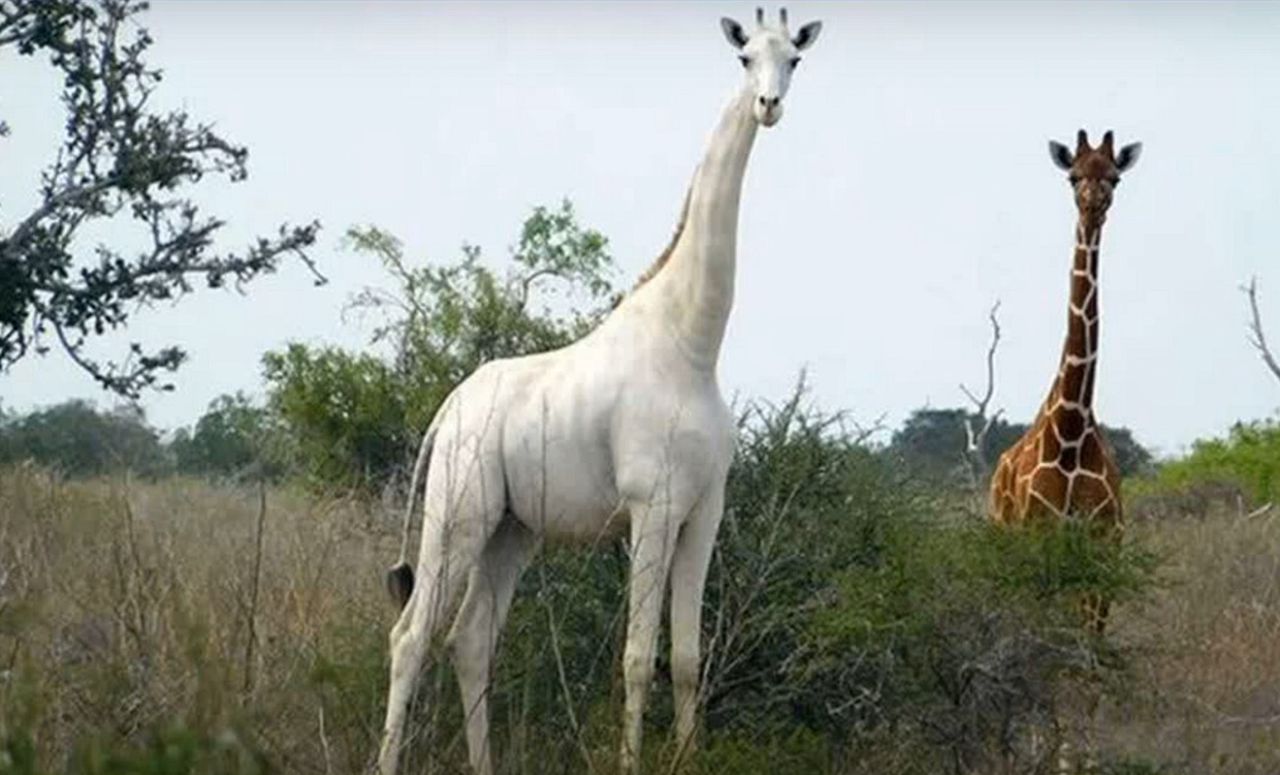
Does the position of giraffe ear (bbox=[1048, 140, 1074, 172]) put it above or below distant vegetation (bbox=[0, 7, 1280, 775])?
above

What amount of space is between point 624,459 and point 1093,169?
346 centimetres

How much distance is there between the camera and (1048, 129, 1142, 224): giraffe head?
37.0 ft

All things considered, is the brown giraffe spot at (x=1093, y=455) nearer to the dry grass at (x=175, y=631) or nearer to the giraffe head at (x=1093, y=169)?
the giraffe head at (x=1093, y=169)

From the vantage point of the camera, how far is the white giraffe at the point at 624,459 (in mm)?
8555

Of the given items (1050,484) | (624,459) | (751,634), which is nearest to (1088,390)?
(1050,484)

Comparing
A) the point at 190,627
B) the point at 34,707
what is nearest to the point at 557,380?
the point at 190,627

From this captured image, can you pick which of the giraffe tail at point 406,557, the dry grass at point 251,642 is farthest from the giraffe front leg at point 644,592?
the giraffe tail at point 406,557

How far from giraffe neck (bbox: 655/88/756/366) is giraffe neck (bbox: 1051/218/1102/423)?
3243 mm

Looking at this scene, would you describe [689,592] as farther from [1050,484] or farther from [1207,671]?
[1207,671]

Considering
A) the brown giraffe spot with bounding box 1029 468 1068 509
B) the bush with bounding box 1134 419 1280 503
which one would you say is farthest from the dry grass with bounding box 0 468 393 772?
the bush with bounding box 1134 419 1280 503

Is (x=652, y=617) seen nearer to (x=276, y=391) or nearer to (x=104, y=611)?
(x=104, y=611)

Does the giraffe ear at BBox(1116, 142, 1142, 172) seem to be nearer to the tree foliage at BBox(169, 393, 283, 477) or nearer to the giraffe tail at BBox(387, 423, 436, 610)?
the giraffe tail at BBox(387, 423, 436, 610)

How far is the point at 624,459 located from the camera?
8602 mm

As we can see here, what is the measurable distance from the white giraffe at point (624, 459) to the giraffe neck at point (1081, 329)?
3.14 meters
